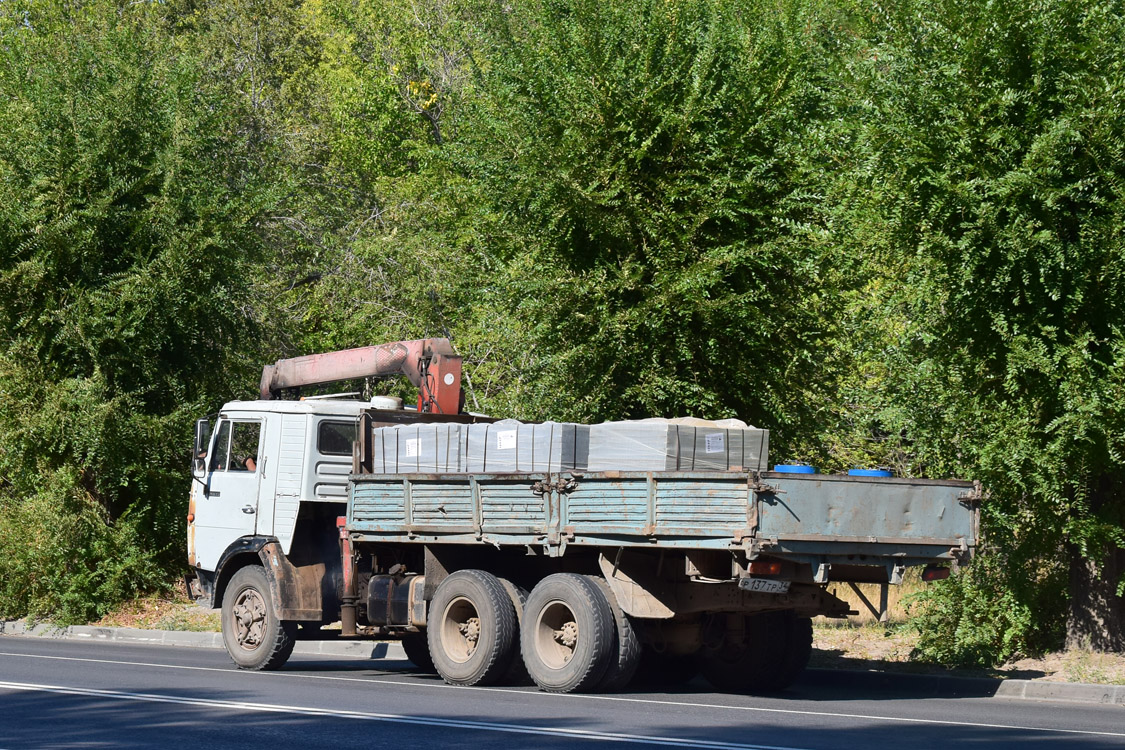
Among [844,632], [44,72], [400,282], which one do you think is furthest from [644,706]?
[400,282]

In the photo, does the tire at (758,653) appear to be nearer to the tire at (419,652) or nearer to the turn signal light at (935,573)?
the turn signal light at (935,573)

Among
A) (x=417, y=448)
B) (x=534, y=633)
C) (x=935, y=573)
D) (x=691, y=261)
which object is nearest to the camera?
(x=935, y=573)

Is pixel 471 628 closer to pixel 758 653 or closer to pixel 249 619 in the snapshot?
pixel 758 653

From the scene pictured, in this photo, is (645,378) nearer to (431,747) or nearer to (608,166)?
(608,166)

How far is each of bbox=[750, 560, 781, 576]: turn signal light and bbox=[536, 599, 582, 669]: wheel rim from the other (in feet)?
6.05

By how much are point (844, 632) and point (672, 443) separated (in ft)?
22.0

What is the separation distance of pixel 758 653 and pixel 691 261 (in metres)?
5.36

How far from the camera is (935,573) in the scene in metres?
11.0

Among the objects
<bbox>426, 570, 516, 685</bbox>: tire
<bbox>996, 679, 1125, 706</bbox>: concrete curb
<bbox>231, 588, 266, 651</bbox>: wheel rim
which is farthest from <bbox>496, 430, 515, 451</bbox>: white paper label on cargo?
<bbox>996, 679, 1125, 706</bbox>: concrete curb

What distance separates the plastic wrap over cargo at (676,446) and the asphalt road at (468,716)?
6.31ft

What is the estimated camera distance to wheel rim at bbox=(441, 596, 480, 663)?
1228 cm

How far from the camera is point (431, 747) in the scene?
8102 mm

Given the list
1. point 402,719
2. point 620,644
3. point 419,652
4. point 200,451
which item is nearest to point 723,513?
point 620,644

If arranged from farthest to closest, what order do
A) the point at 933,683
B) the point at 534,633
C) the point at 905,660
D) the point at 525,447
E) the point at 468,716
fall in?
the point at 905,660, the point at 933,683, the point at 525,447, the point at 534,633, the point at 468,716
